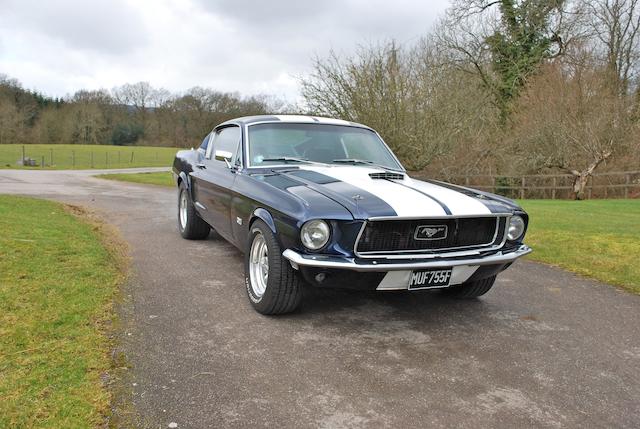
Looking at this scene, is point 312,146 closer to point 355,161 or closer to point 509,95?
point 355,161

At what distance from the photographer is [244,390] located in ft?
9.06

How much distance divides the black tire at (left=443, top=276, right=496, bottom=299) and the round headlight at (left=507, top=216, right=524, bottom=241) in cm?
50

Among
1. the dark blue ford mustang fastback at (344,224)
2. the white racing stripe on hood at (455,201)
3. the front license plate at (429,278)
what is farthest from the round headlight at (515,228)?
the front license plate at (429,278)

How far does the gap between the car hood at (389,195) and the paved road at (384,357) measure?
931 mm

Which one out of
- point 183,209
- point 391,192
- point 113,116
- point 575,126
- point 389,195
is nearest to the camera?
point 389,195

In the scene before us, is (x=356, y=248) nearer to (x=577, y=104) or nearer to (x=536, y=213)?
(x=536, y=213)

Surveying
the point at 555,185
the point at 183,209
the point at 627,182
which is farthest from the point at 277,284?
the point at 627,182

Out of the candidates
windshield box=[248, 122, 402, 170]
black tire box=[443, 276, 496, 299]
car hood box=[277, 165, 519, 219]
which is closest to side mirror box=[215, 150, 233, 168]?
windshield box=[248, 122, 402, 170]

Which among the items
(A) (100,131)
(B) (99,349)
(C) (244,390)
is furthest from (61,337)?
(A) (100,131)

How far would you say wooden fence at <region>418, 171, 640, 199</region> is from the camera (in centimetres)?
1958

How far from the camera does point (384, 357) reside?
3.26 meters

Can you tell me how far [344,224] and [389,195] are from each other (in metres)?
0.52

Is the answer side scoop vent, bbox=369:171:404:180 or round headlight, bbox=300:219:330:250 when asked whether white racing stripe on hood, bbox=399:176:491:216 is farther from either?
round headlight, bbox=300:219:330:250

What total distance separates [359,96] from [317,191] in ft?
50.2
